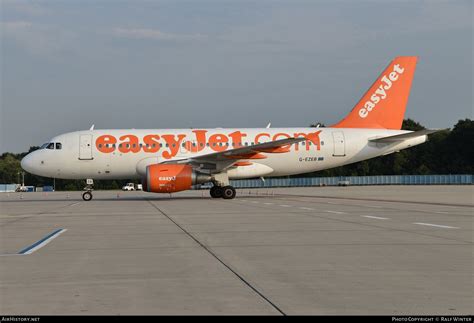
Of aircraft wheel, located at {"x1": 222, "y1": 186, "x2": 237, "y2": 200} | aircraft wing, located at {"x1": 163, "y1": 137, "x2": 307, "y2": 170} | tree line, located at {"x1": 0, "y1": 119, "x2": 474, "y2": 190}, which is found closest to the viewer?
aircraft wing, located at {"x1": 163, "y1": 137, "x2": 307, "y2": 170}

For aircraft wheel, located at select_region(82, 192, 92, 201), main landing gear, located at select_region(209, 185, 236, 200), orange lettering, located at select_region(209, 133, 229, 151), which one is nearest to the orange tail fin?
orange lettering, located at select_region(209, 133, 229, 151)

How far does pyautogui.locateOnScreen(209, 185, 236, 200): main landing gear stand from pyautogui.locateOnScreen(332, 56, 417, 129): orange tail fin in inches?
285

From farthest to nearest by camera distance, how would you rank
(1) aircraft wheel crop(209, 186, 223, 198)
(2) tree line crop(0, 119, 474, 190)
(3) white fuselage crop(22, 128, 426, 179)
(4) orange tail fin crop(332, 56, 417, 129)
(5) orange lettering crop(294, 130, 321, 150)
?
1. (2) tree line crop(0, 119, 474, 190)
2. (4) orange tail fin crop(332, 56, 417, 129)
3. (5) orange lettering crop(294, 130, 321, 150)
4. (3) white fuselage crop(22, 128, 426, 179)
5. (1) aircraft wheel crop(209, 186, 223, 198)

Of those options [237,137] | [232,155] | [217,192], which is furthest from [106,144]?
[232,155]

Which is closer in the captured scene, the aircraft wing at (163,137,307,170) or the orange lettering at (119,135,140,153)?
the aircraft wing at (163,137,307,170)

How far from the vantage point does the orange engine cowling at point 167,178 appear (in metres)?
31.2

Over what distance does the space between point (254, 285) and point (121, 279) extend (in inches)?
60.4

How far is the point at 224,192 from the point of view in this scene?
34219 mm

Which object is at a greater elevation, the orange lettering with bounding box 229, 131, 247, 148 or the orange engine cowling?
the orange lettering with bounding box 229, 131, 247, 148

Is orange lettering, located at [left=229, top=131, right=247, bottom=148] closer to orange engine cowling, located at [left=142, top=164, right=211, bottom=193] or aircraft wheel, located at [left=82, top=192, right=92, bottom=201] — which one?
orange engine cowling, located at [left=142, top=164, right=211, bottom=193]

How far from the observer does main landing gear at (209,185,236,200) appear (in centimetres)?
3409

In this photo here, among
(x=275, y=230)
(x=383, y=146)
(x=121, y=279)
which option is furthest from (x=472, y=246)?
(x=383, y=146)

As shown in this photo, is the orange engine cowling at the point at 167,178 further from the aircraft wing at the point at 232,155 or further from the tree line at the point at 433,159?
the tree line at the point at 433,159

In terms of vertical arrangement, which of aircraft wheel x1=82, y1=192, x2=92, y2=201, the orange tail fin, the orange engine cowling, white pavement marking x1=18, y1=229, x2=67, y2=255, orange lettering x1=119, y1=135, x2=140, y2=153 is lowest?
white pavement marking x1=18, y1=229, x2=67, y2=255
